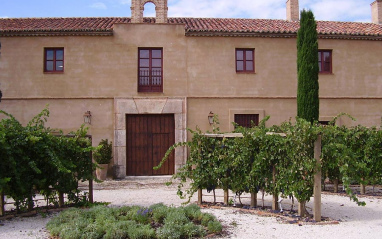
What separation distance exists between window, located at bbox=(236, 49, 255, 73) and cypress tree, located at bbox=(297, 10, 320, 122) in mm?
1995

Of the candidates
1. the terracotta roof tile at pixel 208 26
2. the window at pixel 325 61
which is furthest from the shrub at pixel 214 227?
the window at pixel 325 61

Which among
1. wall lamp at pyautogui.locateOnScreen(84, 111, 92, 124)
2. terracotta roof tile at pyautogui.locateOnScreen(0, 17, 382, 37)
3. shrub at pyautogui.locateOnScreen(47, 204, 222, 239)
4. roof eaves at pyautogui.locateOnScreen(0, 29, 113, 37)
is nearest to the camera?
shrub at pyautogui.locateOnScreen(47, 204, 222, 239)

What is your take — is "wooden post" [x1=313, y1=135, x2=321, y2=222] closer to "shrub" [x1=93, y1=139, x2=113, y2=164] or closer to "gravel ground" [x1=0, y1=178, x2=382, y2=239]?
"gravel ground" [x1=0, y1=178, x2=382, y2=239]

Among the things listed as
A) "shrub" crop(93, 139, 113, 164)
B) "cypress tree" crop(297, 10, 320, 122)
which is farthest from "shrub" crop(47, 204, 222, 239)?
"cypress tree" crop(297, 10, 320, 122)

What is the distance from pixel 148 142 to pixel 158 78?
8.40 feet

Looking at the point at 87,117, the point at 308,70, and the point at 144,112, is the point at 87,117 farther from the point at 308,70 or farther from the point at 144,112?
the point at 308,70

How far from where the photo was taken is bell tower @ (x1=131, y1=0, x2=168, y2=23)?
1534 cm

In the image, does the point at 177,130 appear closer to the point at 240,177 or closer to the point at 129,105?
the point at 129,105

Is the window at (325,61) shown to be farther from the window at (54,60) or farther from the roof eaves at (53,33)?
the window at (54,60)

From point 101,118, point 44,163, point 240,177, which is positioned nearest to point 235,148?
point 240,177

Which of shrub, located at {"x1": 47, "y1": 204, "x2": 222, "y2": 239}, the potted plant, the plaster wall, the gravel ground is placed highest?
the plaster wall

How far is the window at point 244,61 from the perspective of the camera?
15273 millimetres

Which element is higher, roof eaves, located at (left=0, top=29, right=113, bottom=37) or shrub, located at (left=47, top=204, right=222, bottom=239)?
roof eaves, located at (left=0, top=29, right=113, bottom=37)

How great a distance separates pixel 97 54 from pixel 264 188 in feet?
32.1
